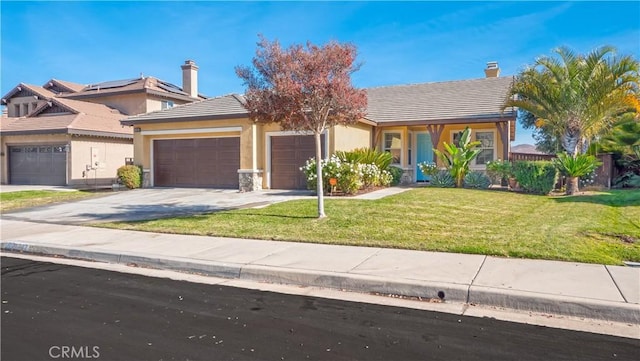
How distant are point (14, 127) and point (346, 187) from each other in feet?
71.9

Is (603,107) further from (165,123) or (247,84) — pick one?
(165,123)

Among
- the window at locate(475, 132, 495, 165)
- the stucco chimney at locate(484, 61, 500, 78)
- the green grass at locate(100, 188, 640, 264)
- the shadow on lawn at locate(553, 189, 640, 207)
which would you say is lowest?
the green grass at locate(100, 188, 640, 264)

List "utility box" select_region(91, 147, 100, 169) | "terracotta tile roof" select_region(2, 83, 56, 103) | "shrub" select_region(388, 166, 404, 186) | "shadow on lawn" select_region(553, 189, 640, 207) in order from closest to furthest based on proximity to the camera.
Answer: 1. "shadow on lawn" select_region(553, 189, 640, 207)
2. "shrub" select_region(388, 166, 404, 186)
3. "utility box" select_region(91, 147, 100, 169)
4. "terracotta tile roof" select_region(2, 83, 56, 103)

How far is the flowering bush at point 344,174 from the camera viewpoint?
14508 mm

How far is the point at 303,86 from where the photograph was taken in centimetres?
962

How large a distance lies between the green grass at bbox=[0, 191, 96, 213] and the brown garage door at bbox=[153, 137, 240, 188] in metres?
3.54

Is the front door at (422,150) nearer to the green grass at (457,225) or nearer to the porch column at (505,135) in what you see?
the porch column at (505,135)

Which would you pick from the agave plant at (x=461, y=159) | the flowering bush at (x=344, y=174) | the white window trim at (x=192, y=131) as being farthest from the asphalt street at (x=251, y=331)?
the white window trim at (x=192, y=131)

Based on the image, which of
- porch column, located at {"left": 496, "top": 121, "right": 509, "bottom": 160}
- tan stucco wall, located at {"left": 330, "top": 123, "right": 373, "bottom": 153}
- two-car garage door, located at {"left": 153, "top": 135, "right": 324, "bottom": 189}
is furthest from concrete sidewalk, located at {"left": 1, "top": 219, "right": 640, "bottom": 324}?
porch column, located at {"left": 496, "top": 121, "right": 509, "bottom": 160}

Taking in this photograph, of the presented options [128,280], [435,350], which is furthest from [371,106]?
[435,350]

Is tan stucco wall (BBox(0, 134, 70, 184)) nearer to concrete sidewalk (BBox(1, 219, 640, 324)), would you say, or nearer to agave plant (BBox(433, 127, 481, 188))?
concrete sidewalk (BBox(1, 219, 640, 324))

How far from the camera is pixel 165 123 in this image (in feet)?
66.2

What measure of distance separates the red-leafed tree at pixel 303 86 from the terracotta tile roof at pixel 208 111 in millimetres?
7861

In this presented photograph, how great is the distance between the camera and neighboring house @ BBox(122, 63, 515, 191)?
59.8 ft
